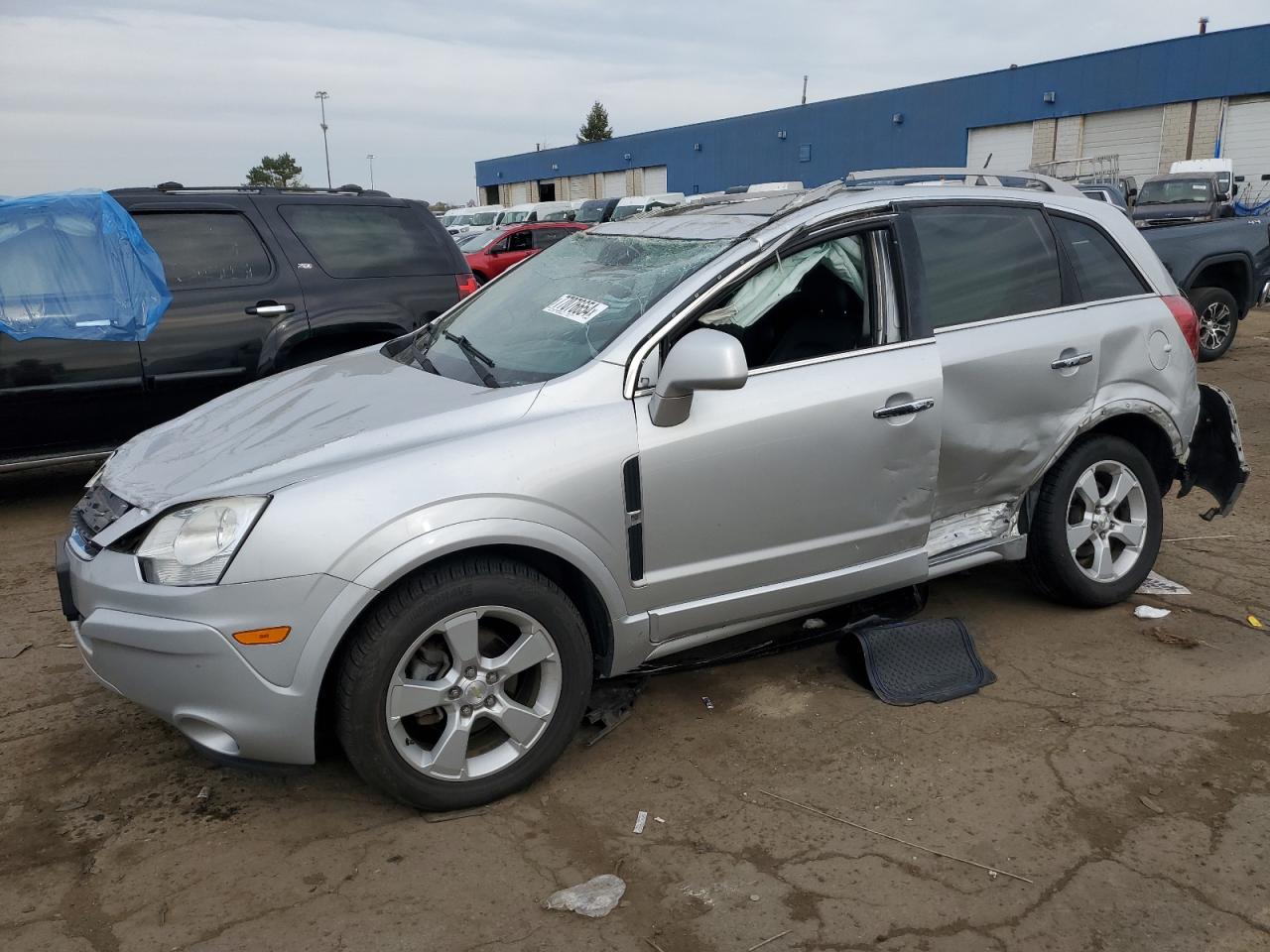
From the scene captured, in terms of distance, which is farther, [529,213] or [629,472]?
[529,213]

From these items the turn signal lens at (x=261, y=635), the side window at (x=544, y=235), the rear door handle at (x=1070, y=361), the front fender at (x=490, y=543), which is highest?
the side window at (x=544, y=235)

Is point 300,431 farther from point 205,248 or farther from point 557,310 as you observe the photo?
point 205,248

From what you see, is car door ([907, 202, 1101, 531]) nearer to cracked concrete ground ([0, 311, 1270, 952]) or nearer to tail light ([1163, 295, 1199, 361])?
tail light ([1163, 295, 1199, 361])

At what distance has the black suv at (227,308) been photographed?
5.68 meters

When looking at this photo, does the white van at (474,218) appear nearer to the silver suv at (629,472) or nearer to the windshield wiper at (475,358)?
the windshield wiper at (475,358)

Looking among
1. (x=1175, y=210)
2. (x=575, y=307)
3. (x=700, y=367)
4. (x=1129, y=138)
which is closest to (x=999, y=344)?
(x=700, y=367)

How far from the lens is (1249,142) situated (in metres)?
28.0

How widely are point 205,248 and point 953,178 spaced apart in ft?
14.3


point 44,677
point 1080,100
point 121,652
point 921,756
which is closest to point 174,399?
point 44,677

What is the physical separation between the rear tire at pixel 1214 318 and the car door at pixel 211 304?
9371mm

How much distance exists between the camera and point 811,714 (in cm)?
358

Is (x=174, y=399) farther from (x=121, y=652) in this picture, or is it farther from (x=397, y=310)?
(x=121, y=652)

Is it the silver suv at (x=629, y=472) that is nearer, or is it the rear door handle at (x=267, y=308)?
the silver suv at (x=629, y=472)

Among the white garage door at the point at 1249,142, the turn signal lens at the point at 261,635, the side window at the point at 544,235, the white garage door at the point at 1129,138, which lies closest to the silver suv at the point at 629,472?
the turn signal lens at the point at 261,635
